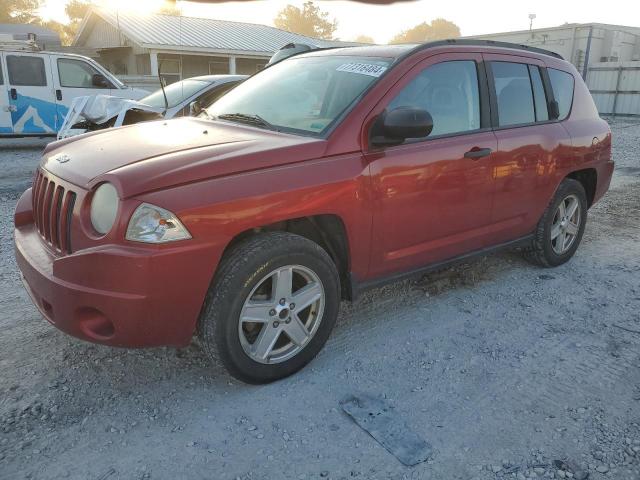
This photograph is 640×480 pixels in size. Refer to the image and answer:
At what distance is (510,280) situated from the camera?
177 inches

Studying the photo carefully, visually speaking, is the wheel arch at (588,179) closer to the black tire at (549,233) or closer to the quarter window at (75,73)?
the black tire at (549,233)

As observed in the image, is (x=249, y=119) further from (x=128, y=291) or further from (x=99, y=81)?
(x=99, y=81)

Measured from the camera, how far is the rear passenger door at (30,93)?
11.1m

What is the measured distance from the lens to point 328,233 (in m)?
3.08

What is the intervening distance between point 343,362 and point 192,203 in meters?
1.35

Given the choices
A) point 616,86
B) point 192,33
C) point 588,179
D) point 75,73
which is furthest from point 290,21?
point 588,179

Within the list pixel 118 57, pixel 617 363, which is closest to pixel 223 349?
pixel 617 363

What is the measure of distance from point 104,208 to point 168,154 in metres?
0.42

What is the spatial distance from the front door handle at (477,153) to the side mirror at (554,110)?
106 cm

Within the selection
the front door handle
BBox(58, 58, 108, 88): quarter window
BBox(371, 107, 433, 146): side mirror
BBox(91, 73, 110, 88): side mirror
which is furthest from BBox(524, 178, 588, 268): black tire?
BBox(58, 58, 108, 88): quarter window

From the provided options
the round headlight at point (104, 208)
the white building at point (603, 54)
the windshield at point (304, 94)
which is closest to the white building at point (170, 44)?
the white building at point (603, 54)

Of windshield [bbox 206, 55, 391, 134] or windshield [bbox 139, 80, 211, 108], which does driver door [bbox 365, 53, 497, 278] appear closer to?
windshield [bbox 206, 55, 391, 134]

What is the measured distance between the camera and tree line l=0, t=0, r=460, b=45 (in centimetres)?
4047

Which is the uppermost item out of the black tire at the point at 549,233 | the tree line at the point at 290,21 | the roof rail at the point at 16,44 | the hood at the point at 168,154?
the tree line at the point at 290,21
